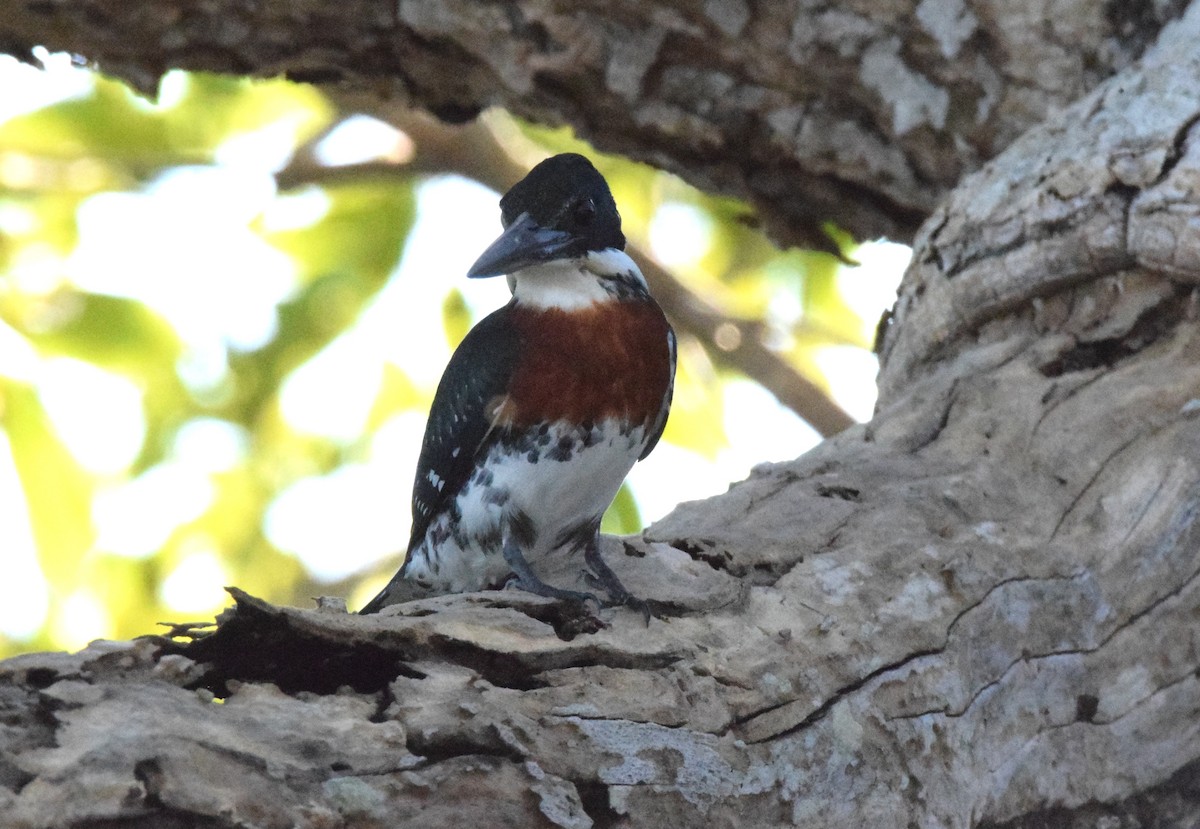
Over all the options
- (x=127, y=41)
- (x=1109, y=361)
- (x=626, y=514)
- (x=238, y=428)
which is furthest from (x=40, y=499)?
(x=1109, y=361)

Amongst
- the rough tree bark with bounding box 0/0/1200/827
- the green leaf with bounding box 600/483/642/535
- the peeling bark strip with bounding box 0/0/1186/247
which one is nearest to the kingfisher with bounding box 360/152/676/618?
the rough tree bark with bounding box 0/0/1200/827

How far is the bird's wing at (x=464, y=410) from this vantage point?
3.08 m

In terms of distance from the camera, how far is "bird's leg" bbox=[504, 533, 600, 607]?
284 centimetres

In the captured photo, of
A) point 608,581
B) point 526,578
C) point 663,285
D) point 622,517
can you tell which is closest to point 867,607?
point 608,581

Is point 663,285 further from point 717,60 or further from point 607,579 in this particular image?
point 607,579

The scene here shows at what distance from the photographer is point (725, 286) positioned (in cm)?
552

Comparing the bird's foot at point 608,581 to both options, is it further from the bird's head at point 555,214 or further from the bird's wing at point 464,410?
the bird's head at point 555,214

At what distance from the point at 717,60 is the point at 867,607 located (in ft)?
6.55

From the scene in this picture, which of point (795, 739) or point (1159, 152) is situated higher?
point (1159, 152)

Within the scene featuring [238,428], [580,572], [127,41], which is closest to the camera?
[580,572]

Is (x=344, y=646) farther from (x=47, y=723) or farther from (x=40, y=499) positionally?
(x=40, y=499)

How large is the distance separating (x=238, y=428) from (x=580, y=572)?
7.47 feet

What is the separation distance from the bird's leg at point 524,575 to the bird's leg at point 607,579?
0.23 ft

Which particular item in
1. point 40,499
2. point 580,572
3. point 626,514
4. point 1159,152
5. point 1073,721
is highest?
point 40,499
